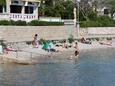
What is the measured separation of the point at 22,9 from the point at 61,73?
30767mm

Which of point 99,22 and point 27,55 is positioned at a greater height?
point 99,22

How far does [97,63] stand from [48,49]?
524 centimetres

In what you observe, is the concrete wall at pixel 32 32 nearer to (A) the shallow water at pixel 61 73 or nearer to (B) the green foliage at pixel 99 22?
(B) the green foliage at pixel 99 22

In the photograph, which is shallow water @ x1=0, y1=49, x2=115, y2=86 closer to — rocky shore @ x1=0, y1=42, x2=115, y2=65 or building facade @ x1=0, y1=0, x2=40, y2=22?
rocky shore @ x1=0, y1=42, x2=115, y2=65

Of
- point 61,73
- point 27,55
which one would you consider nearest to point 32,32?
point 27,55

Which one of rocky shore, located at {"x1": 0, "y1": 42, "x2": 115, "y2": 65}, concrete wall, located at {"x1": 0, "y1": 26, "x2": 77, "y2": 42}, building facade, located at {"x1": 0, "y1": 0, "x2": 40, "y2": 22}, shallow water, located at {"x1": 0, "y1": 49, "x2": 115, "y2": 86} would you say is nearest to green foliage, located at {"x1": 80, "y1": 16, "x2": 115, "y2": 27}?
concrete wall, located at {"x1": 0, "y1": 26, "x2": 77, "y2": 42}

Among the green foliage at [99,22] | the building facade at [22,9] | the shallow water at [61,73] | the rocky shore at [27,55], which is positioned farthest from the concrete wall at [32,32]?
the shallow water at [61,73]

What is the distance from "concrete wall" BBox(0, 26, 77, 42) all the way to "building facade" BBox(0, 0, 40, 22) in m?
4.15

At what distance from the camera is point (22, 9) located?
200ft

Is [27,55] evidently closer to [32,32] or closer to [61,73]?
[61,73]

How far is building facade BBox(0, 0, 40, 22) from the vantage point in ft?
183

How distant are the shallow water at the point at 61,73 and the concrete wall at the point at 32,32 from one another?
8900 mm

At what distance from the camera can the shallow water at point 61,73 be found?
2740 centimetres

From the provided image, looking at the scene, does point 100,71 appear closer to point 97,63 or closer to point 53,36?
point 97,63
